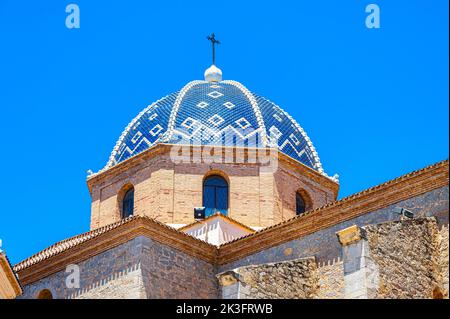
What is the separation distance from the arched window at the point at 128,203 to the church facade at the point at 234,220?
29mm

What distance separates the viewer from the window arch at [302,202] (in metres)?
24.8

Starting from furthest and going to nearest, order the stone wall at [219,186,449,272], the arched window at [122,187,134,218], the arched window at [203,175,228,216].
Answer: the arched window at [122,187,134,218]
the arched window at [203,175,228,216]
the stone wall at [219,186,449,272]

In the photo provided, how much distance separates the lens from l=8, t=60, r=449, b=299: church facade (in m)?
17.8

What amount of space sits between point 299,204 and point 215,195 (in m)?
2.11

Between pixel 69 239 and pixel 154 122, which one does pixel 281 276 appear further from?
pixel 154 122

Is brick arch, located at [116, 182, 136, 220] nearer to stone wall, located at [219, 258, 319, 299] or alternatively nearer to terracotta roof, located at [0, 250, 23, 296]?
terracotta roof, located at [0, 250, 23, 296]

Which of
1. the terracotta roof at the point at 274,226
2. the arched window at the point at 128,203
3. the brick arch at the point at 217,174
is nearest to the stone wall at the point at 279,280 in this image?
the terracotta roof at the point at 274,226

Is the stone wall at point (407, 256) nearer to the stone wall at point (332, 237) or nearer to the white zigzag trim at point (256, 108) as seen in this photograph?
the stone wall at point (332, 237)

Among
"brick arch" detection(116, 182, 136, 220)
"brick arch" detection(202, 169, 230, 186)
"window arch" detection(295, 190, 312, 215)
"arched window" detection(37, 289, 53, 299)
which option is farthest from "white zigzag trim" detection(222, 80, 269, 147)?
"arched window" detection(37, 289, 53, 299)

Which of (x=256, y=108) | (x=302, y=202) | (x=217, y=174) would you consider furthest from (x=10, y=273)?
(x=256, y=108)

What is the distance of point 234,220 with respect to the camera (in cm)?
2289

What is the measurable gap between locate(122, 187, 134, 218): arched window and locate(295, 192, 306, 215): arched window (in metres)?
3.76

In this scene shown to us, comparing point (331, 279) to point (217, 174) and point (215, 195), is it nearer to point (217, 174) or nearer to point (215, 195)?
point (215, 195)

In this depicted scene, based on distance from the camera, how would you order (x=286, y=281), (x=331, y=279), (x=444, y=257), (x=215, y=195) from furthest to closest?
(x=215, y=195) < (x=331, y=279) < (x=286, y=281) < (x=444, y=257)
